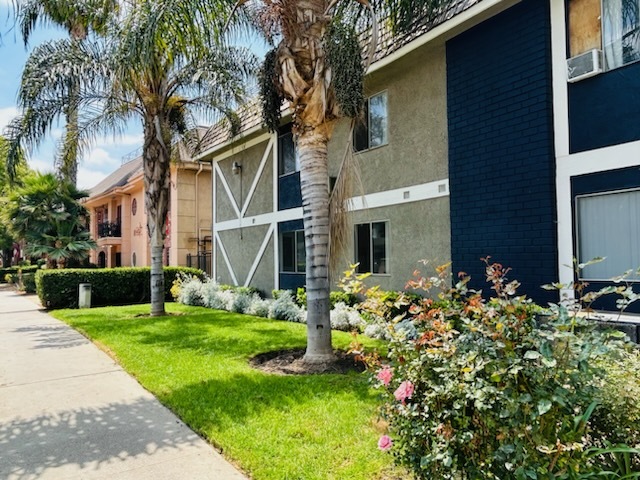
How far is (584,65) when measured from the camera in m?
7.74

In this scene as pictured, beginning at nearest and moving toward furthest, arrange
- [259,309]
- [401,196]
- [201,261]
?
[401,196] → [259,309] → [201,261]

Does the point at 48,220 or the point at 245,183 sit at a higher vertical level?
the point at 245,183

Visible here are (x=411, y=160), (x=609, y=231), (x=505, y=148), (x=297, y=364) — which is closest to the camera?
A: (x=297, y=364)

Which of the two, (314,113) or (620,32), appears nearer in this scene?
(314,113)

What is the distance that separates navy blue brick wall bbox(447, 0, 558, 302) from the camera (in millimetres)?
8258

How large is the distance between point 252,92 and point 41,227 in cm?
1363

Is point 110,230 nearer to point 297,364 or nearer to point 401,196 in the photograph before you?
point 401,196

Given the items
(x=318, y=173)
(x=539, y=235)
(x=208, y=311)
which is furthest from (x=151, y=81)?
(x=539, y=235)

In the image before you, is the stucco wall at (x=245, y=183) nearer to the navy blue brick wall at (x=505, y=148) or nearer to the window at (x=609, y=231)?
the navy blue brick wall at (x=505, y=148)

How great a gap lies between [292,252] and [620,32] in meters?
10.3

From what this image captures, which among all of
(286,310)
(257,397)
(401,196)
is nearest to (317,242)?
(257,397)

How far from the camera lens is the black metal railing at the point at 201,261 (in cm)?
2419

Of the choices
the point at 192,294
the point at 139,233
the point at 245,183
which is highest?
the point at 245,183

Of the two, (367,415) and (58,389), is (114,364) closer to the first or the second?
(58,389)
